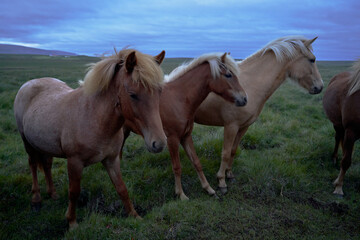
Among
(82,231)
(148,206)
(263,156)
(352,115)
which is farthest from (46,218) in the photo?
(352,115)

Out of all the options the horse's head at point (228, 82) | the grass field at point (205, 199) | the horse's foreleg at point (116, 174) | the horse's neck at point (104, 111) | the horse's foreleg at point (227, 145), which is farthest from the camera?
the horse's foreleg at point (227, 145)

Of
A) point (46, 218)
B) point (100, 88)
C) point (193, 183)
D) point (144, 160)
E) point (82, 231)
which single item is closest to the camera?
point (100, 88)

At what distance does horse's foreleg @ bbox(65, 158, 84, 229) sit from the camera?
2756 mm

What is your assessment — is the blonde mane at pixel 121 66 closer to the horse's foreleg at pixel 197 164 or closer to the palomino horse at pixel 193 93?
the palomino horse at pixel 193 93

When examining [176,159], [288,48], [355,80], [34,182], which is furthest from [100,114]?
[355,80]

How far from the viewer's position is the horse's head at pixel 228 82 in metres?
3.67

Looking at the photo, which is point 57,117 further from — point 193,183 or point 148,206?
point 193,183

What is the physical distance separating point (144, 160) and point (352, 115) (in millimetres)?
3701

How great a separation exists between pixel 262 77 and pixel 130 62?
284 cm

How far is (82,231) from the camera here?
2.70 meters

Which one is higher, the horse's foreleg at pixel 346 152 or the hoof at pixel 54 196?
the horse's foreleg at pixel 346 152

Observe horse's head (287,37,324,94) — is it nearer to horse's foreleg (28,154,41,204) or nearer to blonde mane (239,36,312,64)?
blonde mane (239,36,312,64)

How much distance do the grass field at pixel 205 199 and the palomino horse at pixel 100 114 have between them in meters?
0.45

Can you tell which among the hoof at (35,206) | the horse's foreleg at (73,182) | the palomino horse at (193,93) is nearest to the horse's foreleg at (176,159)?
the palomino horse at (193,93)
